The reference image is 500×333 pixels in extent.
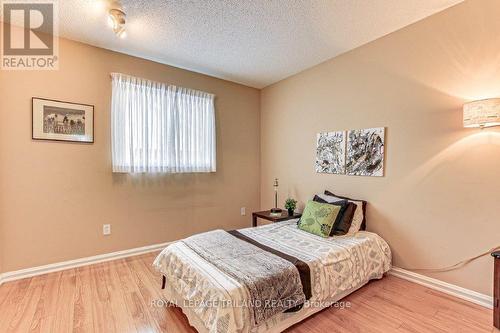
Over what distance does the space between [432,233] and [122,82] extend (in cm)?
387

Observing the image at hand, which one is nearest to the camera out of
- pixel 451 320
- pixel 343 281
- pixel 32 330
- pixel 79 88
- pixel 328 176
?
pixel 32 330

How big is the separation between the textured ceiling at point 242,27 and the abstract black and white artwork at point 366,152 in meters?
1.08

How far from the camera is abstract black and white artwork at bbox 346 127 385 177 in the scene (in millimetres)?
2686

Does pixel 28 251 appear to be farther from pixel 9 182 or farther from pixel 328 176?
pixel 328 176

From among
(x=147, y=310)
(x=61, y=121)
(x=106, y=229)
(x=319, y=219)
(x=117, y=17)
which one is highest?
(x=117, y=17)

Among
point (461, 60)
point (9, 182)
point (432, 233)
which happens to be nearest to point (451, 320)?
point (432, 233)

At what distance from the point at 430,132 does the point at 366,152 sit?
648mm

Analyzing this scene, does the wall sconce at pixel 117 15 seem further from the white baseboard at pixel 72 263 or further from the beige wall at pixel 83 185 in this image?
the white baseboard at pixel 72 263

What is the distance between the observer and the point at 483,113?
185cm

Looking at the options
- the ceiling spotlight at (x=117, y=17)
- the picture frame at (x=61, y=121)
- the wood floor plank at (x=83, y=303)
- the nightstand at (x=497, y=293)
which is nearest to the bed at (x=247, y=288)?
the wood floor plank at (x=83, y=303)

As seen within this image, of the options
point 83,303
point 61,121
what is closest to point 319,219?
point 83,303

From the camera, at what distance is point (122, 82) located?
9.86 ft

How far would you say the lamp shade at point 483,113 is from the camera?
182 centimetres

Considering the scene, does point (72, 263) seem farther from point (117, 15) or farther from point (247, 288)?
point (117, 15)
